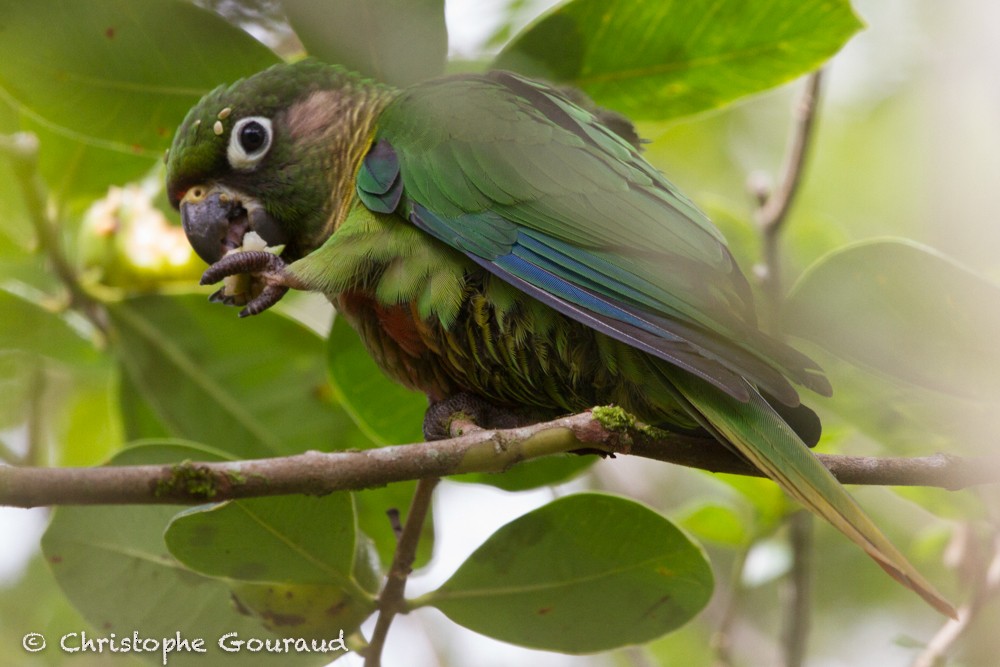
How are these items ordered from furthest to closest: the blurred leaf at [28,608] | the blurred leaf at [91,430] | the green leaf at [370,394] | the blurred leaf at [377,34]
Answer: the blurred leaf at [91,430] < the blurred leaf at [28,608] < the green leaf at [370,394] < the blurred leaf at [377,34]

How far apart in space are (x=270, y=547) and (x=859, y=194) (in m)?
4.17

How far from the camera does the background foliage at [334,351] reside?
2105mm

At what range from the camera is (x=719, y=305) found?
2.01 metres

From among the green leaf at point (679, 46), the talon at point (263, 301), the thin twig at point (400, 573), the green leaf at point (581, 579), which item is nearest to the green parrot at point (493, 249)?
the talon at point (263, 301)

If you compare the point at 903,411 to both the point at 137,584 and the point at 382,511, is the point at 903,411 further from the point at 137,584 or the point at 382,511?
the point at 137,584

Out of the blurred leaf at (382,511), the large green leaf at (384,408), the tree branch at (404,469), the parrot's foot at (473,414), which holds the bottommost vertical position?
the blurred leaf at (382,511)

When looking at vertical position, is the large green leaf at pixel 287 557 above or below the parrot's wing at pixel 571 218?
below

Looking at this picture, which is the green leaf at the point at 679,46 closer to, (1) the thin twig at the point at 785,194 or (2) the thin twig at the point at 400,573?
(1) the thin twig at the point at 785,194

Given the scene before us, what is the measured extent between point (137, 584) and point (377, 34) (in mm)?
1444

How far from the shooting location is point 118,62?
7.85 ft

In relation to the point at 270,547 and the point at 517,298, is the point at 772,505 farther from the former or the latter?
the point at 270,547

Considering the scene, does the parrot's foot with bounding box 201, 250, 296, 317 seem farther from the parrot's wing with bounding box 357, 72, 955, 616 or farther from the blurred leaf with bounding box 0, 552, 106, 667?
the blurred leaf with bounding box 0, 552, 106, 667

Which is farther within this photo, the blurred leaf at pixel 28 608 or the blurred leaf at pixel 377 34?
the blurred leaf at pixel 28 608

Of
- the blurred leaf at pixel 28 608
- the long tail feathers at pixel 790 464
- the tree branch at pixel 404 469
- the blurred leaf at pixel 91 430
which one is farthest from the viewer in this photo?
the blurred leaf at pixel 91 430
